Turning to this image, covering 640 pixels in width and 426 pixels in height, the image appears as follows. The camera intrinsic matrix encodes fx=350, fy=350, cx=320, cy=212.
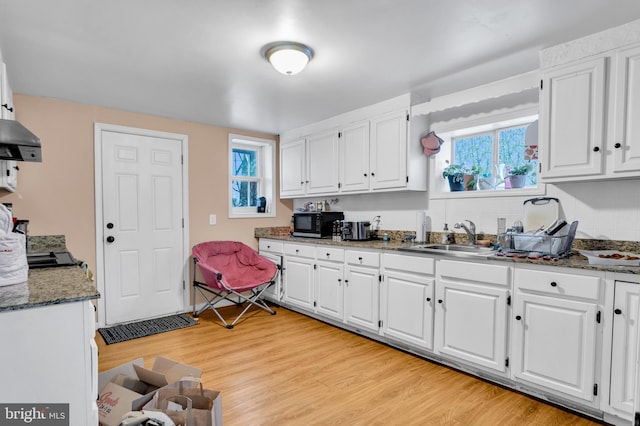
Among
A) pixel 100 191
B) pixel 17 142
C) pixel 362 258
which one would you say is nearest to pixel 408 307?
pixel 362 258

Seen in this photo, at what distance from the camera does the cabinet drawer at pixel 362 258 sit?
3.16m

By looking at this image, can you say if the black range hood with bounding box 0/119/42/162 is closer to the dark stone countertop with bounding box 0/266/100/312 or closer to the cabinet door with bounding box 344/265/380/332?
the dark stone countertop with bounding box 0/266/100/312

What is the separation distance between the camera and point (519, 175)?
2928 millimetres

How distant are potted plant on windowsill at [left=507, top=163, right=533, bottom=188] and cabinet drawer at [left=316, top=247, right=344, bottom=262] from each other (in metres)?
1.64

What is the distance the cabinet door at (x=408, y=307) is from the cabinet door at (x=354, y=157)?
3.72 feet

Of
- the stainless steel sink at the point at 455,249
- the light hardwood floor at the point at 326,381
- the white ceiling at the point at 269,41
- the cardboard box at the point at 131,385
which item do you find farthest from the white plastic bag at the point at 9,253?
the stainless steel sink at the point at 455,249

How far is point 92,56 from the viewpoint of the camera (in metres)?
2.43

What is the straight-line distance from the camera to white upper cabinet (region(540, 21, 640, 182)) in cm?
207

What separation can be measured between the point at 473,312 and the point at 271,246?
→ 2647 mm

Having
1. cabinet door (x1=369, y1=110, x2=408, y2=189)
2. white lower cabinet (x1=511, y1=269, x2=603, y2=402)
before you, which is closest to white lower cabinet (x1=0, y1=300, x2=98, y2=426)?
white lower cabinet (x1=511, y1=269, x2=603, y2=402)

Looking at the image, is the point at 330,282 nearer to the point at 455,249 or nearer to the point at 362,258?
the point at 362,258

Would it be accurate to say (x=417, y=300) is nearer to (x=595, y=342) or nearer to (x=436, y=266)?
(x=436, y=266)

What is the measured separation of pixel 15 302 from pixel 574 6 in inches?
114

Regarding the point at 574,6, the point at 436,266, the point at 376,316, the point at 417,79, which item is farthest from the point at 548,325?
the point at 417,79
